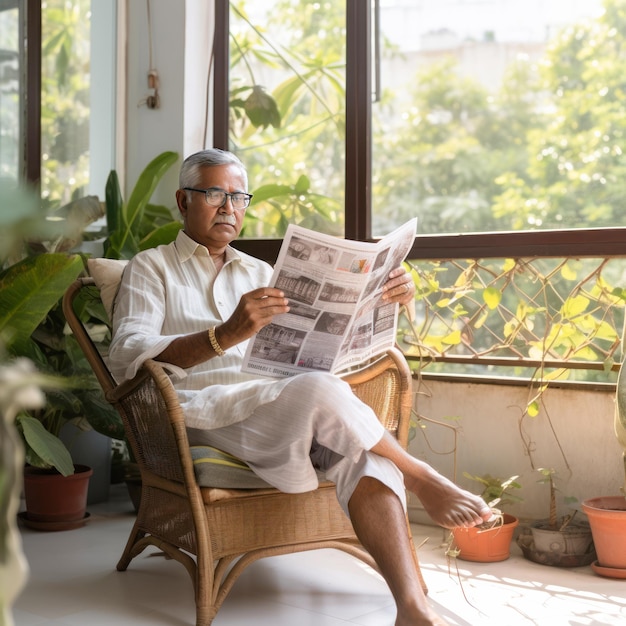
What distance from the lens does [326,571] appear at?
261 centimetres

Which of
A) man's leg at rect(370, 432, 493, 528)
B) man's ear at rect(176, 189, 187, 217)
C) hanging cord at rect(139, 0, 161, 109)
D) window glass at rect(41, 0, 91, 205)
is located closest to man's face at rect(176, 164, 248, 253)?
man's ear at rect(176, 189, 187, 217)

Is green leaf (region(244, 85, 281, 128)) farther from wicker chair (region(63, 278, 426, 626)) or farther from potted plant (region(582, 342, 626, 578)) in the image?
potted plant (region(582, 342, 626, 578))

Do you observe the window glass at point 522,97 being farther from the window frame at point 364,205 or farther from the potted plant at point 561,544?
the potted plant at point 561,544

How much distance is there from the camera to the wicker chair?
208 centimetres

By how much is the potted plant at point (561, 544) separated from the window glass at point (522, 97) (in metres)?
1.02

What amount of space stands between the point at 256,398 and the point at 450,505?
533 mm

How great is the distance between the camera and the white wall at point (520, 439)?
2.89 meters

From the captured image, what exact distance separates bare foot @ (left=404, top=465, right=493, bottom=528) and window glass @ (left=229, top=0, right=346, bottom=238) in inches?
61.2

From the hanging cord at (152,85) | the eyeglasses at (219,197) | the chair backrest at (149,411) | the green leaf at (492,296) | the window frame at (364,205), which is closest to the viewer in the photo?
the chair backrest at (149,411)

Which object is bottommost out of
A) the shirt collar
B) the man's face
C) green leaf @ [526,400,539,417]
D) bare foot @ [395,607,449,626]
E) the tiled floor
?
the tiled floor

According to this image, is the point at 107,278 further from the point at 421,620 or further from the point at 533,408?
the point at 533,408

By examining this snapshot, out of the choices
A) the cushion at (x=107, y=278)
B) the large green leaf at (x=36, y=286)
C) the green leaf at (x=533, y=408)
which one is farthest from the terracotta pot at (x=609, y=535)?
the large green leaf at (x=36, y=286)

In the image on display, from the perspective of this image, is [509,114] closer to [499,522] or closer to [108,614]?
[499,522]

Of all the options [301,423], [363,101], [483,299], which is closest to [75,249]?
[363,101]
